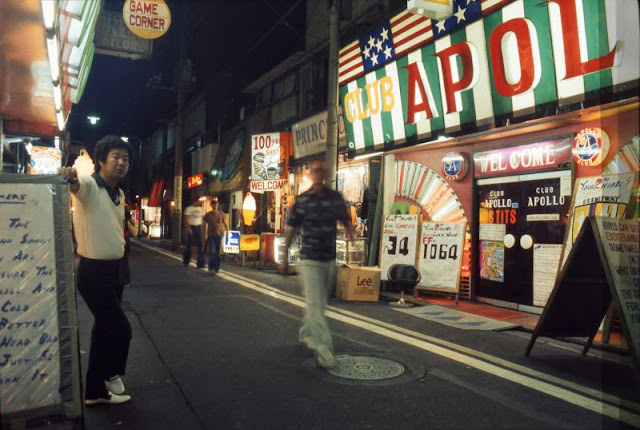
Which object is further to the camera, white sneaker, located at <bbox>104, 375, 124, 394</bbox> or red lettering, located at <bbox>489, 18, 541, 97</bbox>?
red lettering, located at <bbox>489, 18, 541, 97</bbox>

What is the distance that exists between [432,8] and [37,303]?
7774mm

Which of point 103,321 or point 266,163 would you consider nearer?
point 103,321

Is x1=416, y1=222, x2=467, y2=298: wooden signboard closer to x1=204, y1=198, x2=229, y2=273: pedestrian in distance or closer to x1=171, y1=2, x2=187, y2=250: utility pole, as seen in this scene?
x1=204, y1=198, x2=229, y2=273: pedestrian in distance

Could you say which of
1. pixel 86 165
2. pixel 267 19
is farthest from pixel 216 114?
pixel 86 165

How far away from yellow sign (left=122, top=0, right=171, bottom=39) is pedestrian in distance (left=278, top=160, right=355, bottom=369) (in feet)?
29.0

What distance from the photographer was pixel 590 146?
7.64 meters

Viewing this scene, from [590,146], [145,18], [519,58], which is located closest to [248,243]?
→ [145,18]

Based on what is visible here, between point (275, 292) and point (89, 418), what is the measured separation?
21.5ft

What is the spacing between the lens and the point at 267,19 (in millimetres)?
20609

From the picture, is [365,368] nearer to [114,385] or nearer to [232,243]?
[114,385]

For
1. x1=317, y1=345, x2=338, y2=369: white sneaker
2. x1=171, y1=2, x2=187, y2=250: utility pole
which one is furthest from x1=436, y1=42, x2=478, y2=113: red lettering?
x1=171, y1=2, x2=187, y2=250: utility pole

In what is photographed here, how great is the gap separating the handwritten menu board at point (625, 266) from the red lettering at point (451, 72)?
186 inches

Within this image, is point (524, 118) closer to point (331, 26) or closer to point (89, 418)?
point (331, 26)

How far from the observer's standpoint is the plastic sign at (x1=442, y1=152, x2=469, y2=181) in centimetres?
1007
